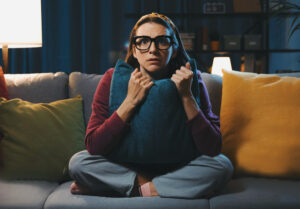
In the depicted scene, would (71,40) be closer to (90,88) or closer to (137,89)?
(90,88)

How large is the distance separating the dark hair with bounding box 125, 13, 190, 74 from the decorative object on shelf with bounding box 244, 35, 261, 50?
8.01 feet

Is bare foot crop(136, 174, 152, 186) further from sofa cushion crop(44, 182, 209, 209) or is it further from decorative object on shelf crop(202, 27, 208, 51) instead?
decorative object on shelf crop(202, 27, 208, 51)

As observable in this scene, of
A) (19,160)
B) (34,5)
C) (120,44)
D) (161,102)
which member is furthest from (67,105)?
(120,44)

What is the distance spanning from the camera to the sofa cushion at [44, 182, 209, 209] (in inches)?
40.1

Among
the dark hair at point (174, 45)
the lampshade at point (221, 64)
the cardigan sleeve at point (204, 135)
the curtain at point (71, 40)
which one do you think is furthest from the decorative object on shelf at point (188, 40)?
the cardigan sleeve at point (204, 135)

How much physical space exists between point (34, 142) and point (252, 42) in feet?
9.46

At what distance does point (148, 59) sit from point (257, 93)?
462 millimetres

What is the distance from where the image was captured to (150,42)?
1172mm

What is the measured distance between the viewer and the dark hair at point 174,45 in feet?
4.04

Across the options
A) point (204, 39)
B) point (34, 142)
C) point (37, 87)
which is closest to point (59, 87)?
point (37, 87)

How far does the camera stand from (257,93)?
1279mm

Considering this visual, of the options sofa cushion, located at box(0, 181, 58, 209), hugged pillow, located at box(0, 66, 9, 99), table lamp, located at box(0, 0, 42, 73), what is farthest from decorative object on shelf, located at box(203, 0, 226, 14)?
sofa cushion, located at box(0, 181, 58, 209)

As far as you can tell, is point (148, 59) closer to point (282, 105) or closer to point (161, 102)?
point (161, 102)

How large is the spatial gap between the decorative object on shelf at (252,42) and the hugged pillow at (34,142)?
2710mm
